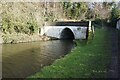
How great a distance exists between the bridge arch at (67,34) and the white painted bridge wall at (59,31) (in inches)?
31.2

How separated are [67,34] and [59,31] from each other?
3.11 metres

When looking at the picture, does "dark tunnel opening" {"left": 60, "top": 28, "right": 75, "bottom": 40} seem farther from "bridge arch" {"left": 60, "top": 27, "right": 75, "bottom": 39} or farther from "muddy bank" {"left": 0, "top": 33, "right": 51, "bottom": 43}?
"muddy bank" {"left": 0, "top": 33, "right": 51, "bottom": 43}

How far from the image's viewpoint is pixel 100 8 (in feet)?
272

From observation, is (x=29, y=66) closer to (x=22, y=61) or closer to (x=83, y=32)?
(x=22, y=61)

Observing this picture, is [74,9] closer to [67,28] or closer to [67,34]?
[67,34]

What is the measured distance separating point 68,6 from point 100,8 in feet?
54.1

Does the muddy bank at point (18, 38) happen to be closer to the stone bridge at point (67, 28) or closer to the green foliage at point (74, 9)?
the stone bridge at point (67, 28)

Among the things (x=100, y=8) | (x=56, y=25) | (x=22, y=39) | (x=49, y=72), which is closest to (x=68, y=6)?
(x=100, y=8)

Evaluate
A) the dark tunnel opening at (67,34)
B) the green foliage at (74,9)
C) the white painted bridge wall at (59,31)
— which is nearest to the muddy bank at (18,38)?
the white painted bridge wall at (59,31)

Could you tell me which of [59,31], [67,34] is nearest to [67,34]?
[67,34]

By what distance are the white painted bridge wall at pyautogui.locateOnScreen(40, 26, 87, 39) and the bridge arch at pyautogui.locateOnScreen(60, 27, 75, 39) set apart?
792 mm

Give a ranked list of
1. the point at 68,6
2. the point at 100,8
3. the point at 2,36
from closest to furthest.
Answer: the point at 2,36, the point at 68,6, the point at 100,8

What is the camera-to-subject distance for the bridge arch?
1819 inches

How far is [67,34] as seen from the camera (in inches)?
1889
